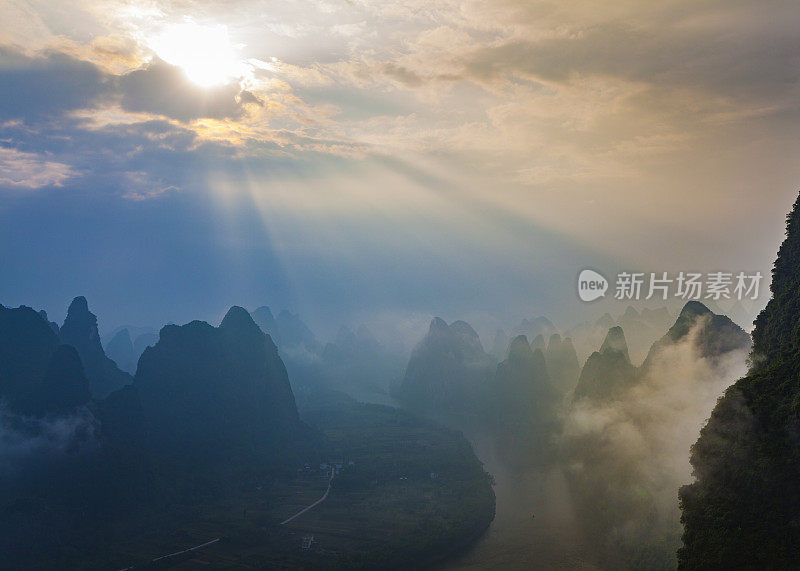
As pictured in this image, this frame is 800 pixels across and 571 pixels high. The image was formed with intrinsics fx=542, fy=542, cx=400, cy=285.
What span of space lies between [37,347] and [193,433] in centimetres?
2669

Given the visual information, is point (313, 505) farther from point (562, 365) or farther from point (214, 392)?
point (562, 365)

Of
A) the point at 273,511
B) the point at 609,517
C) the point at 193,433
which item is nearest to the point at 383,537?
the point at 273,511

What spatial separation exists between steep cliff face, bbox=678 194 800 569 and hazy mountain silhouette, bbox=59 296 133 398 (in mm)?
95983

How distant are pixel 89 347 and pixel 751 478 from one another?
106m

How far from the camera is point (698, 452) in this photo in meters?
37.2

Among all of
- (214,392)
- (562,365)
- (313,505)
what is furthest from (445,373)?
(313,505)

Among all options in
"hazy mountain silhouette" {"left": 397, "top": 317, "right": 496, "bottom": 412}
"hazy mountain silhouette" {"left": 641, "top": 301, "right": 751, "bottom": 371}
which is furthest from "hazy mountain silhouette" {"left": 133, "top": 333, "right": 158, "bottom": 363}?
"hazy mountain silhouette" {"left": 641, "top": 301, "right": 751, "bottom": 371}

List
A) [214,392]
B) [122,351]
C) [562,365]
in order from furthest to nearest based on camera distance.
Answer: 1. [122,351]
2. [562,365]
3. [214,392]

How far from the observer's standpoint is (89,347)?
10275 cm

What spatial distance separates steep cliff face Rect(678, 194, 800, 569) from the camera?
30484 mm

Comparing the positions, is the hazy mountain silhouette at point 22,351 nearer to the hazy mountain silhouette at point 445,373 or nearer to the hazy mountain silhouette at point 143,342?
the hazy mountain silhouette at point 445,373

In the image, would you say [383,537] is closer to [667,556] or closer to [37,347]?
[667,556]

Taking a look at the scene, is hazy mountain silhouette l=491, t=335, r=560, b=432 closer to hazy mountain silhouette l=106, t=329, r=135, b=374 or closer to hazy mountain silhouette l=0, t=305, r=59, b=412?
hazy mountain silhouette l=0, t=305, r=59, b=412

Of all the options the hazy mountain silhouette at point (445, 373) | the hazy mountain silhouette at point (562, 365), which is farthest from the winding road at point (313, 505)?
the hazy mountain silhouette at point (562, 365)
